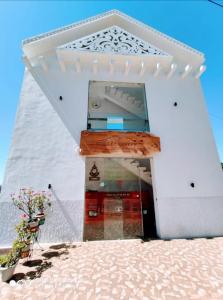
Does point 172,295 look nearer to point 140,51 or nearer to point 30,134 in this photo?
point 30,134

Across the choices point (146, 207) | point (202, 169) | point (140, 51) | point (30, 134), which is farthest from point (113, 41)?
point (146, 207)

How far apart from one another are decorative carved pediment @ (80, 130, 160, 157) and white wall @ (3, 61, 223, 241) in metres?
0.40

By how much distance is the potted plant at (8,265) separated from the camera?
3.01 metres

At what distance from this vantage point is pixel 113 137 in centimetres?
591

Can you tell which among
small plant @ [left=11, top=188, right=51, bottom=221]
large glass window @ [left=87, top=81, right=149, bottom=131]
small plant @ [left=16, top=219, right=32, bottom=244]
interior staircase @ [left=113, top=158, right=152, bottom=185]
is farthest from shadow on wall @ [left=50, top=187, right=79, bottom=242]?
large glass window @ [left=87, top=81, right=149, bottom=131]

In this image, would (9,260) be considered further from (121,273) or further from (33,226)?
(121,273)

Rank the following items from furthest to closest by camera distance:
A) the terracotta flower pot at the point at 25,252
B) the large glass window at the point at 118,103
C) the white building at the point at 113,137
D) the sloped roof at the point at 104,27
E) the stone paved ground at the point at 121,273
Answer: the large glass window at the point at 118,103 → the sloped roof at the point at 104,27 → the white building at the point at 113,137 → the terracotta flower pot at the point at 25,252 → the stone paved ground at the point at 121,273

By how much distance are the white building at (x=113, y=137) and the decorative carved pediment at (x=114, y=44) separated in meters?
0.05

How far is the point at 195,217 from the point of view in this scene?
5.60 m

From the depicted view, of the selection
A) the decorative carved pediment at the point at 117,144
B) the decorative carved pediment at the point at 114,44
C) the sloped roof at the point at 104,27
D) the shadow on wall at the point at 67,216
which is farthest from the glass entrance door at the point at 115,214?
the sloped roof at the point at 104,27

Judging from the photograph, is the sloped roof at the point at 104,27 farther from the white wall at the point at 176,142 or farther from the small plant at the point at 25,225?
the small plant at the point at 25,225

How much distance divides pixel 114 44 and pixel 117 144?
16.1 feet

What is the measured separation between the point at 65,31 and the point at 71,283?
9.18 m

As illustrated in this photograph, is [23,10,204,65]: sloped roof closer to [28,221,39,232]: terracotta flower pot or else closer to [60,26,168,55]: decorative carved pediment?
[60,26,168,55]: decorative carved pediment
